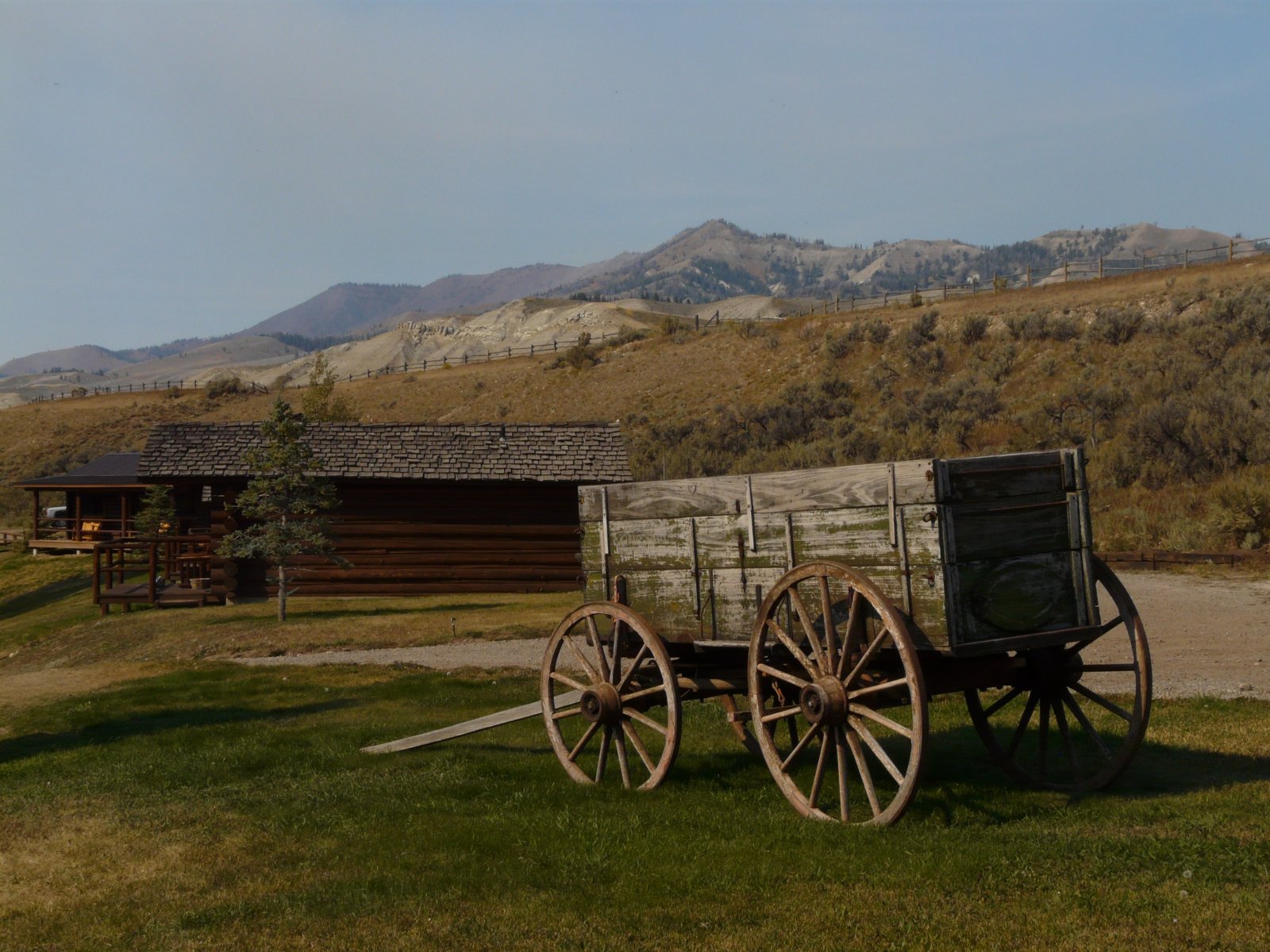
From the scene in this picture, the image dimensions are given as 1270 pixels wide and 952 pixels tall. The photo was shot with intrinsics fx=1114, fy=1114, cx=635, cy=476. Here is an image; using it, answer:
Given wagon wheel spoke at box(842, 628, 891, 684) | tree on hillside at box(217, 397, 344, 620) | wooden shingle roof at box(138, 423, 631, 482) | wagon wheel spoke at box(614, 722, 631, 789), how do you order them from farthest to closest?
wooden shingle roof at box(138, 423, 631, 482) < tree on hillside at box(217, 397, 344, 620) < wagon wheel spoke at box(614, 722, 631, 789) < wagon wheel spoke at box(842, 628, 891, 684)

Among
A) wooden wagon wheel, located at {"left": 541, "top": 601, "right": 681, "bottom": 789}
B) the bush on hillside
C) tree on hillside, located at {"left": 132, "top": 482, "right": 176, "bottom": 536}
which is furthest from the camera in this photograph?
the bush on hillside

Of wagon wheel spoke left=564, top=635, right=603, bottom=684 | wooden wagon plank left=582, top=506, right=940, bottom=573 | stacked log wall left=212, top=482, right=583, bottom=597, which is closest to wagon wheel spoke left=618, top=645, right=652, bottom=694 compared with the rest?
wagon wheel spoke left=564, top=635, right=603, bottom=684

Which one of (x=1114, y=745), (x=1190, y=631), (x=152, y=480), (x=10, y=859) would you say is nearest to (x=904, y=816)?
(x=1114, y=745)

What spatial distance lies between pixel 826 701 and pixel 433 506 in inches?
809

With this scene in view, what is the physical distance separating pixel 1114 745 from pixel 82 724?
9.60 metres

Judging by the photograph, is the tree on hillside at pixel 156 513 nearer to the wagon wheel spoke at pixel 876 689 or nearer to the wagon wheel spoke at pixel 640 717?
the wagon wheel spoke at pixel 640 717

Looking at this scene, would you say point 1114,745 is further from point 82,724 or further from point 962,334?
point 962,334

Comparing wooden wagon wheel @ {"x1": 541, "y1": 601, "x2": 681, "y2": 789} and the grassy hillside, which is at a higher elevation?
the grassy hillside

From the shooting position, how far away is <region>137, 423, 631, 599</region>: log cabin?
25016 millimetres

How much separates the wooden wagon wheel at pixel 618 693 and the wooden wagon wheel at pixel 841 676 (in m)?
0.69

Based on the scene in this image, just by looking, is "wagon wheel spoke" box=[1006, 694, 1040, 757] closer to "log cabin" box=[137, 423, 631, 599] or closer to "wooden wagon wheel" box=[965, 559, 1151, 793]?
"wooden wagon wheel" box=[965, 559, 1151, 793]

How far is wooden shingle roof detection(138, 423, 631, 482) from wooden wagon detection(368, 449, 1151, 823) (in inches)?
666

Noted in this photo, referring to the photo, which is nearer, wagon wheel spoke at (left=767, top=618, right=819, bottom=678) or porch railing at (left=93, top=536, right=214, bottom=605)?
wagon wheel spoke at (left=767, top=618, right=819, bottom=678)

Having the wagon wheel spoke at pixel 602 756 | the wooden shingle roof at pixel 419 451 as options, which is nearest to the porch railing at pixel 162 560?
the wooden shingle roof at pixel 419 451
